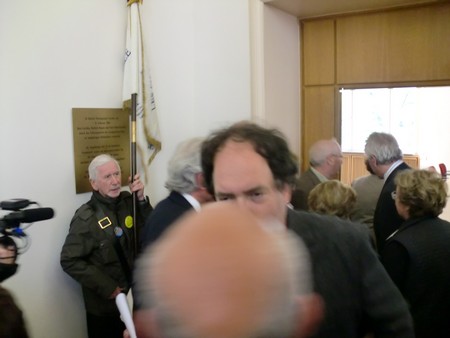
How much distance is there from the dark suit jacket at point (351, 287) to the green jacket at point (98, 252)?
7.34ft

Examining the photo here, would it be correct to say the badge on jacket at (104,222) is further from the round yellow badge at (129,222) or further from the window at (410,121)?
the window at (410,121)

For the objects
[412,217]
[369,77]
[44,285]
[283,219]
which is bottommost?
[44,285]

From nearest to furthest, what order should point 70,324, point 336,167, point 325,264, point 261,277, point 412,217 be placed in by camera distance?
point 261,277 → point 325,264 → point 412,217 → point 70,324 → point 336,167

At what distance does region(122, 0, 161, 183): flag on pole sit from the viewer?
12.7ft

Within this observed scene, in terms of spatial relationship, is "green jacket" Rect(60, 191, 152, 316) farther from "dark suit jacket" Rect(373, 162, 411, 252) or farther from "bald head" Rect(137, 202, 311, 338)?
"bald head" Rect(137, 202, 311, 338)

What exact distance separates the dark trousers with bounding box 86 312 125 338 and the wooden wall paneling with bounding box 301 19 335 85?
2881 mm

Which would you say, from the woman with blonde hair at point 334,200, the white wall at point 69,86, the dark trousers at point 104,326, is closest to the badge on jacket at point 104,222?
the white wall at point 69,86

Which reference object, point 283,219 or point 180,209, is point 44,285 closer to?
point 180,209

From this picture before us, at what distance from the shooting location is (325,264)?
125 cm

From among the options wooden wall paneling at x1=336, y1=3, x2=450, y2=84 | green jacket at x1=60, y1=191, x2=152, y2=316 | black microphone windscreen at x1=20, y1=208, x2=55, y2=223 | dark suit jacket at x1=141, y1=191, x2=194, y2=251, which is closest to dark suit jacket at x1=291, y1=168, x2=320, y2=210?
wooden wall paneling at x1=336, y1=3, x2=450, y2=84

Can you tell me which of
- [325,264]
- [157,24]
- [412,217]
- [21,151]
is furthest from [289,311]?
[157,24]

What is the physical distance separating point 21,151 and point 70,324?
4.59 ft

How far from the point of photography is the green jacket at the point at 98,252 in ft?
10.4

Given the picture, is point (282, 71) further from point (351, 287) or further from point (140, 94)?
point (351, 287)
